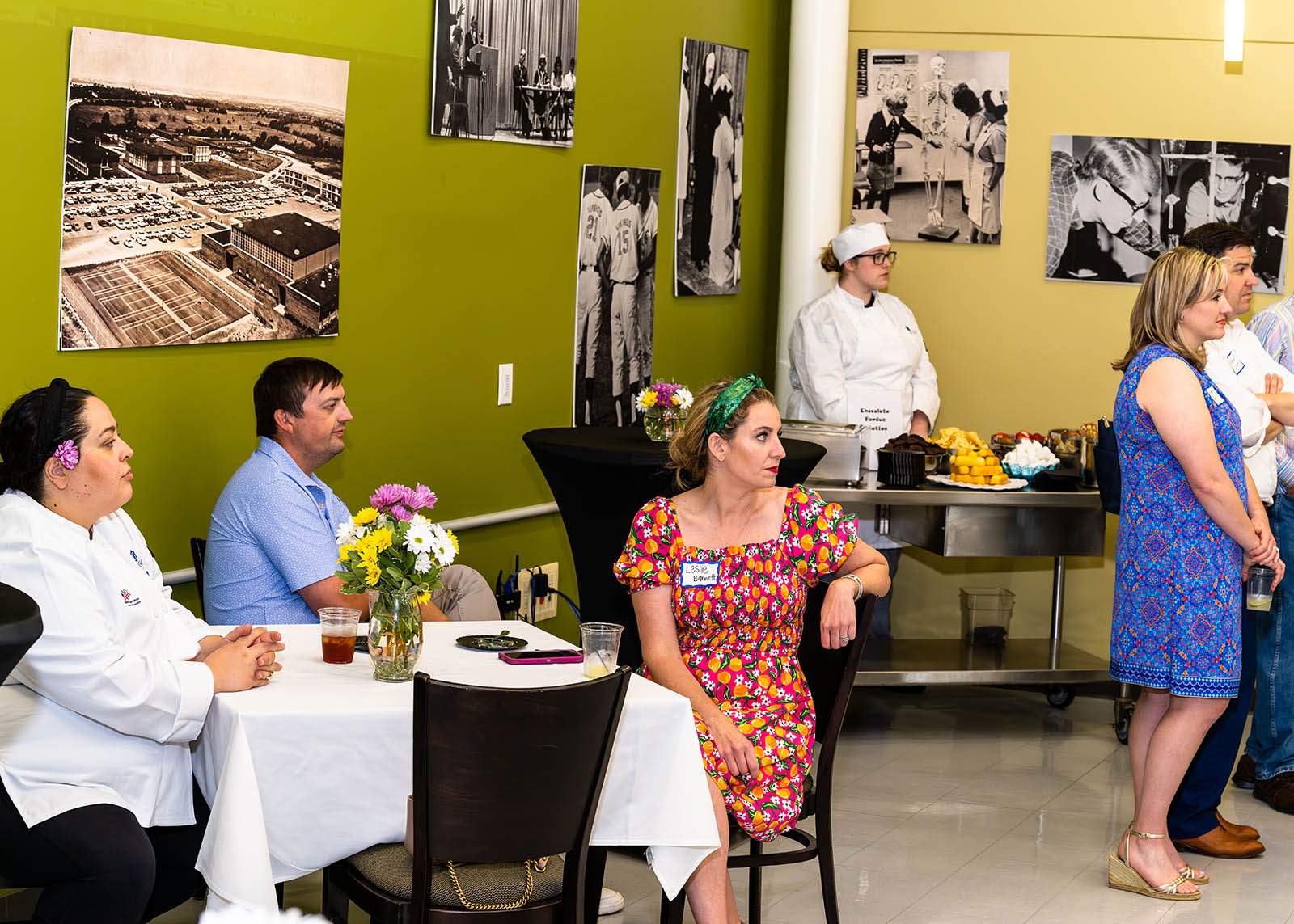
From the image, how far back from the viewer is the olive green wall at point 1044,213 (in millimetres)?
6105

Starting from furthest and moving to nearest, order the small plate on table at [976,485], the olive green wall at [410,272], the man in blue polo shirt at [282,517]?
the small plate on table at [976,485]
the man in blue polo shirt at [282,517]
the olive green wall at [410,272]

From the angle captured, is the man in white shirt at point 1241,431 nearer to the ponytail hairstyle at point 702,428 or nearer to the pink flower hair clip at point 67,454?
the ponytail hairstyle at point 702,428

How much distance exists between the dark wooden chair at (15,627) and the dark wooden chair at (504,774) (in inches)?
41.6

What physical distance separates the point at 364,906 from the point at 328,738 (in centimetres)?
34

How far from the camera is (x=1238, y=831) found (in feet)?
14.0

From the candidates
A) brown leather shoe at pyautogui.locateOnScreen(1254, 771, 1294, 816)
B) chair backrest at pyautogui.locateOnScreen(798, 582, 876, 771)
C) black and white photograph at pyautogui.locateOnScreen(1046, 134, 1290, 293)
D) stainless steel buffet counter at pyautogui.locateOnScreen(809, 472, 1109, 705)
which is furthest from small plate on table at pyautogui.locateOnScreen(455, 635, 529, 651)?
black and white photograph at pyautogui.locateOnScreen(1046, 134, 1290, 293)

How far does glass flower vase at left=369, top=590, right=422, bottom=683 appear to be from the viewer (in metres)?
2.67

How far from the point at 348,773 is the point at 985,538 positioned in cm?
315

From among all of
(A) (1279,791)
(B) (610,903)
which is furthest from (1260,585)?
(B) (610,903)

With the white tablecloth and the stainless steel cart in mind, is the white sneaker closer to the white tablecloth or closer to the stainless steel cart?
the white tablecloth

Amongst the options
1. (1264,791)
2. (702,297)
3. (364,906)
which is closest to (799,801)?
(364,906)

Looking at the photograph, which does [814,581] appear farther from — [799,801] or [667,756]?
[667,756]

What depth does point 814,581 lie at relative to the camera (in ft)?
10.8


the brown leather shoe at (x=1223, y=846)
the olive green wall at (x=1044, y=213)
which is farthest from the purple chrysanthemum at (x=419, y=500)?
the olive green wall at (x=1044, y=213)
